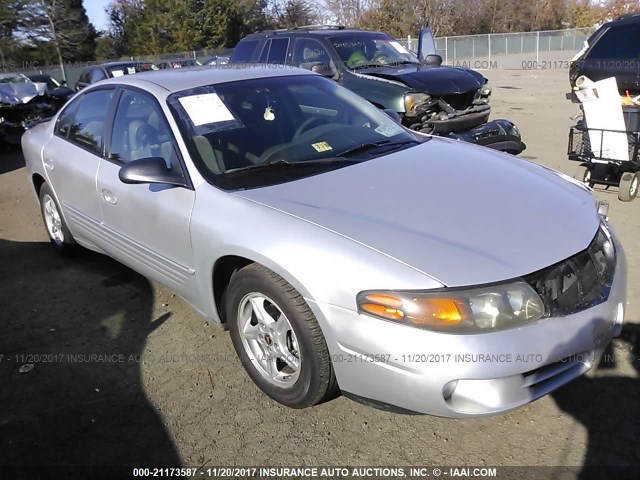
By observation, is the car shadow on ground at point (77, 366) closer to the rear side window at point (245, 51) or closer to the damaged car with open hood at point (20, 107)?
the rear side window at point (245, 51)

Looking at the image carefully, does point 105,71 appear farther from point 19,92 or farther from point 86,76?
point 19,92

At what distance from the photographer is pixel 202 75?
3689 millimetres

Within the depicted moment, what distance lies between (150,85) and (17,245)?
113 inches

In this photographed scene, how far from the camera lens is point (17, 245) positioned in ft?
17.8

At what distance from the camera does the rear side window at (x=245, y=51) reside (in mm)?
9023

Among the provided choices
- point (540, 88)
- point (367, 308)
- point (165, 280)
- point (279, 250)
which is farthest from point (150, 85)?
point (540, 88)

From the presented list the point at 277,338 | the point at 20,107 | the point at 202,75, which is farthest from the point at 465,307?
the point at 20,107

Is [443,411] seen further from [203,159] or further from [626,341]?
[203,159]

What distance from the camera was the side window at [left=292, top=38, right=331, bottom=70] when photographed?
8141mm

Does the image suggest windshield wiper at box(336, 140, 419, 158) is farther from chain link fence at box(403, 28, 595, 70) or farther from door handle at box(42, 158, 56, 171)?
chain link fence at box(403, 28, 595, 70)

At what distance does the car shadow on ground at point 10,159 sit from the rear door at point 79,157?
6096mm

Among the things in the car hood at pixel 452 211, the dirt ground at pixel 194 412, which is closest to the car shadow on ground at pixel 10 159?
the dirt ground at pixel 194 412

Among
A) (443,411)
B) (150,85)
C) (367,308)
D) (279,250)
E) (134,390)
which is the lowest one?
(134,390)

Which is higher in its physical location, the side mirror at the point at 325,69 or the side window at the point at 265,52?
the side window at the point at 265,52
